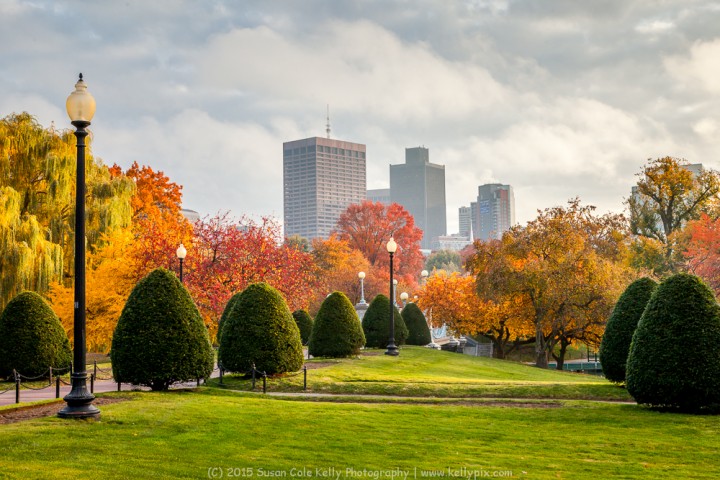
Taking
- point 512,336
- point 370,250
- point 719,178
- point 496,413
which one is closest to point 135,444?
point 496,413

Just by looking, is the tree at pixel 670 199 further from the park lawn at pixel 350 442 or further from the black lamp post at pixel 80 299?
the black lamp post at pixel 80 299

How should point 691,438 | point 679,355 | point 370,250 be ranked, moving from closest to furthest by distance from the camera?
point 691,438, point 679,355, point 370,250

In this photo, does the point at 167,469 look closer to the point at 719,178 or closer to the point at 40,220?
the point at 40,220

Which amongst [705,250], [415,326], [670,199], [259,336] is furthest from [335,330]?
[670,199]

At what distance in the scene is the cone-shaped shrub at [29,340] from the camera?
2192cm

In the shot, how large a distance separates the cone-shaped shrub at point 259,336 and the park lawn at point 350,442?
5.03m

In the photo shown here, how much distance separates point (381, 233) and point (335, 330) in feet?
194

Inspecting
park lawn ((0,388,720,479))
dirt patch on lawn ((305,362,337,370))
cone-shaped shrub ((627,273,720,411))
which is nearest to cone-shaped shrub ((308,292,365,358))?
dirt patch on lawn ((305,362,337,370))

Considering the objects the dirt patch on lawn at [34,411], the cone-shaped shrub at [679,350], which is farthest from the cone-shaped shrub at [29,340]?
the cone-shaped shrub at [679,350]

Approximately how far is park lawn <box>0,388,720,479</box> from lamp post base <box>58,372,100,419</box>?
281 millimetres

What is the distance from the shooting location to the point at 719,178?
53125mm

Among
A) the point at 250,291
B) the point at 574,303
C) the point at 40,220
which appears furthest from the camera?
the point at 574,303

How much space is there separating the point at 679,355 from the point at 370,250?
74632 millimetres

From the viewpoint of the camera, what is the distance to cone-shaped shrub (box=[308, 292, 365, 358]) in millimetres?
30250
